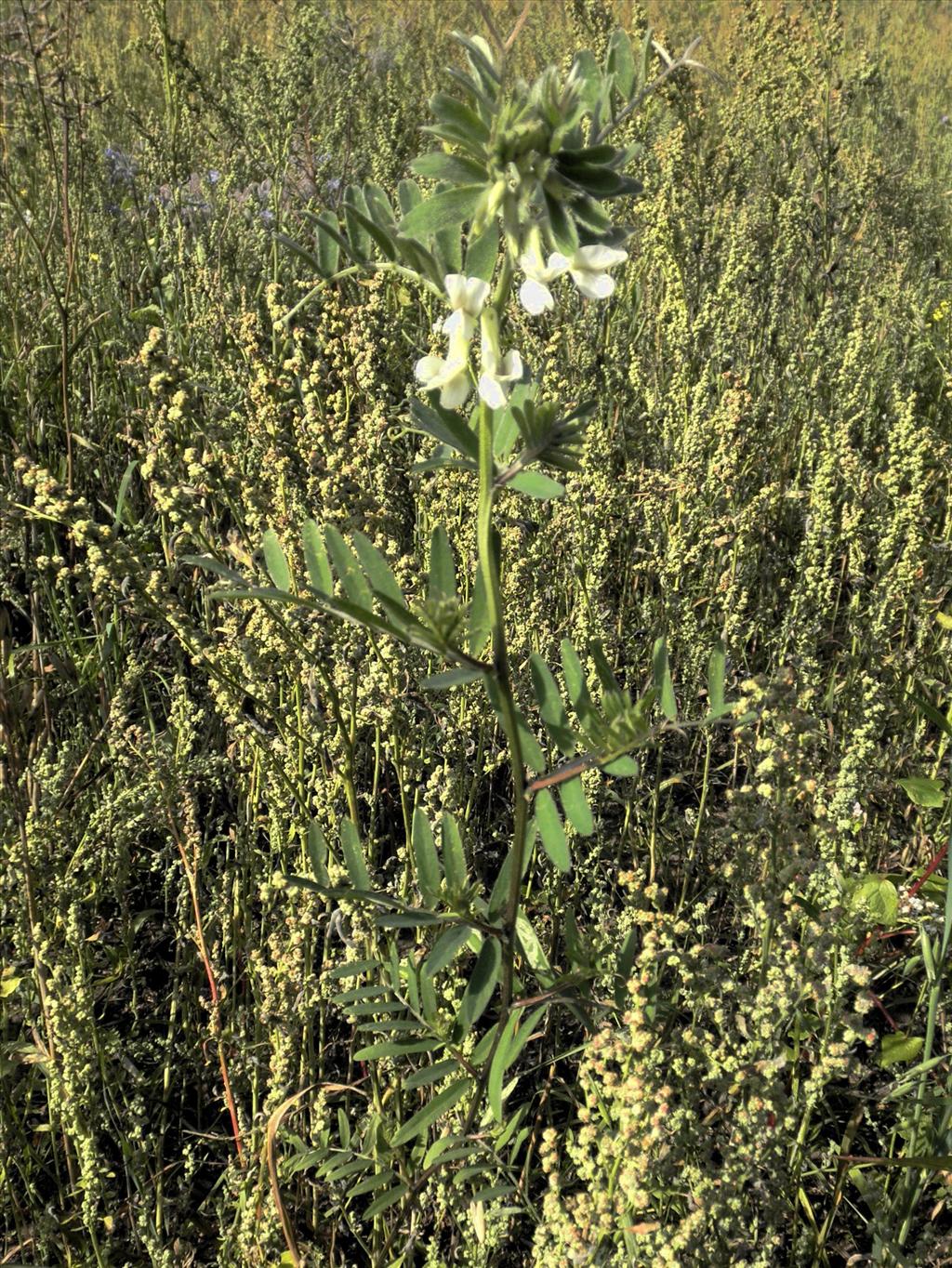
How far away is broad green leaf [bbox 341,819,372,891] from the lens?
1022 mm

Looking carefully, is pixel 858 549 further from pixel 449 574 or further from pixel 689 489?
pixel 449 574

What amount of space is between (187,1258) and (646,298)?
2.45 meters

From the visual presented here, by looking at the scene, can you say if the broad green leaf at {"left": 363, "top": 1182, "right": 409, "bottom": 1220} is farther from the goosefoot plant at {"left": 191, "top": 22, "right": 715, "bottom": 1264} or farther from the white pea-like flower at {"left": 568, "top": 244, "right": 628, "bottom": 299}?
the white pea-like flower at {"left": 568, "top": 244, "right": 628, "bottom": 299}

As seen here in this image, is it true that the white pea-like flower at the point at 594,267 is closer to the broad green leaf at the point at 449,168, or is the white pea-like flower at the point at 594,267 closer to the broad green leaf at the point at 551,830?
the broad green leaf at the point at 449,168

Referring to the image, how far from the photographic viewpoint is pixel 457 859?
947 mm

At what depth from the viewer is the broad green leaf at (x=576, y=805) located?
2.96 feet

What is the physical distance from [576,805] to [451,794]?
0.38m

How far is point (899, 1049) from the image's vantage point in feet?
4.21

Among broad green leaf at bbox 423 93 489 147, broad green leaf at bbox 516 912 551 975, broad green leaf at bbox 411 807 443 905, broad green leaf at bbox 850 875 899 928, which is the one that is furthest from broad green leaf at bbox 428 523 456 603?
broad green leaf at bbox 850 875 899 928

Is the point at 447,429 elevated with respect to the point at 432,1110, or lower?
elevated

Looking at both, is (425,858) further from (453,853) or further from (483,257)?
(483,257)

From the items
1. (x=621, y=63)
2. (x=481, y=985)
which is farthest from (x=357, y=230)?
(x=481, y=985)

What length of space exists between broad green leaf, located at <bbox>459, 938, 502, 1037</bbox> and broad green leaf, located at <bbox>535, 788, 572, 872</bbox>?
0.11m

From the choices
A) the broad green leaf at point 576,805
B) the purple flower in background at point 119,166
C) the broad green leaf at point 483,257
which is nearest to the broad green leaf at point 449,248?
the broad green leaf at point 483,257
